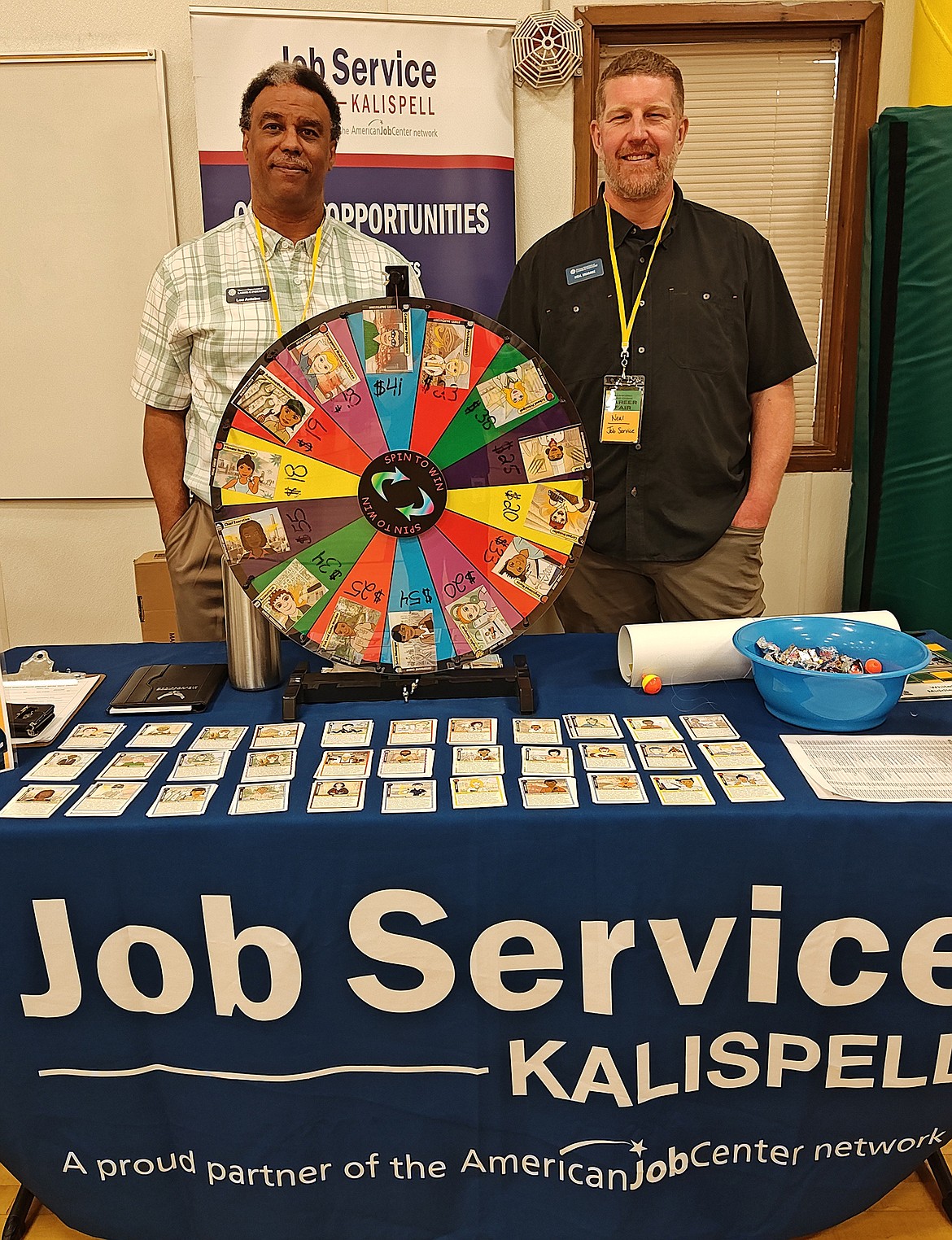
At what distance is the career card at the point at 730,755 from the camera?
1486 mm

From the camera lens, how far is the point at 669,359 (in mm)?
2451

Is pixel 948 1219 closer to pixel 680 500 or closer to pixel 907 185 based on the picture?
pixel 680 500

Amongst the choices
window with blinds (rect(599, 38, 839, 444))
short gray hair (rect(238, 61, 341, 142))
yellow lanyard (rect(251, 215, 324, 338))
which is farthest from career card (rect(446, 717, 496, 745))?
window with blinds (rect(599, 38, 839, 444))

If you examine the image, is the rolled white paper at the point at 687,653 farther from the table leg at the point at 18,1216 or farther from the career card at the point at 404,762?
the table leg at the point at 18,1216

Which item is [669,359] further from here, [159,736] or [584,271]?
[159,736]

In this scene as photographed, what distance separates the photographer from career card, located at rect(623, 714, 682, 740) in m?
1.59

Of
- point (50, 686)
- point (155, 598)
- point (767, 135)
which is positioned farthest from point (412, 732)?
point (767, 135)

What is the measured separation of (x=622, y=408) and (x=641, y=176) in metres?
0.57

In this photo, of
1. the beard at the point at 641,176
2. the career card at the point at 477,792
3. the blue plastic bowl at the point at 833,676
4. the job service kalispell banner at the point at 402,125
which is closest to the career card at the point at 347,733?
the career card at the point at 477,792

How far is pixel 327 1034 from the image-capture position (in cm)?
141

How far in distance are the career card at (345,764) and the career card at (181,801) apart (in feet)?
0.54

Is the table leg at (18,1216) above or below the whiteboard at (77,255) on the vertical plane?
below

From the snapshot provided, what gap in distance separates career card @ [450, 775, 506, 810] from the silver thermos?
505mm

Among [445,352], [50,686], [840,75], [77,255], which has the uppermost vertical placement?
[840,75]
